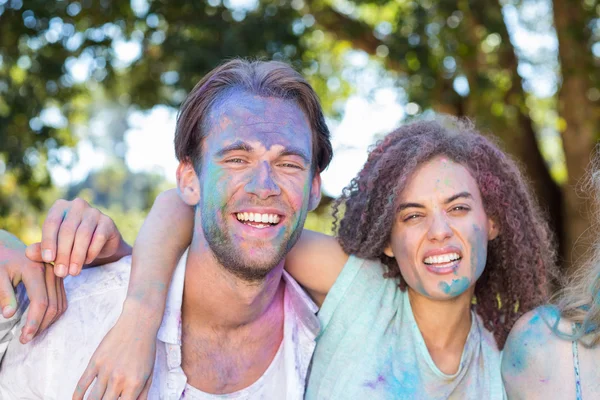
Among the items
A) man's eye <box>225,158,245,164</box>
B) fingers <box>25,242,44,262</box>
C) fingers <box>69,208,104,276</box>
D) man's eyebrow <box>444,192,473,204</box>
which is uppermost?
man's eye <box>225,158,245,164</box>

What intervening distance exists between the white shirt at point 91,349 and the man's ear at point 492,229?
1.12 meters

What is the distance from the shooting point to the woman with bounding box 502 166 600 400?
2766 millimetres

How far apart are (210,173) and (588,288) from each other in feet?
5.49

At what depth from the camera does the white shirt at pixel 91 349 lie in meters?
2.64

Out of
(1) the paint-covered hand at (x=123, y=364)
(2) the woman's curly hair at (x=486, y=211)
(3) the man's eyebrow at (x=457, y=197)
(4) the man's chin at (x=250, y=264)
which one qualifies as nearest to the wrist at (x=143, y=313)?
(1) the paint-covered hand at (x=123, y=364)

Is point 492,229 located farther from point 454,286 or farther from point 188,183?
point 188,183

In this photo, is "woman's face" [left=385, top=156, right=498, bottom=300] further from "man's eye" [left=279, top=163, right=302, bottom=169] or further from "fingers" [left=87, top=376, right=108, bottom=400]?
"fingers" [left=87, top=376, right=108, bottom=400]

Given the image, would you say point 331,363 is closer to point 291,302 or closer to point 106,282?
point 291,302

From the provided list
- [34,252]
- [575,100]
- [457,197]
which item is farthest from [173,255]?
[575,100]

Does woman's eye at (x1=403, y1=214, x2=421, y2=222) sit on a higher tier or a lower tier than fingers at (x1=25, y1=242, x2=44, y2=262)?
higher

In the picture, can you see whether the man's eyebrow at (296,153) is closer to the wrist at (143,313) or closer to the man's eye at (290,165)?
the man's eye at (290,165)

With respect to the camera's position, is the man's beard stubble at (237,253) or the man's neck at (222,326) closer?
the man's beard stubble at (237,253)

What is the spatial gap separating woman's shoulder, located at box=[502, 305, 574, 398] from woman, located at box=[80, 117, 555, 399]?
0.15 m

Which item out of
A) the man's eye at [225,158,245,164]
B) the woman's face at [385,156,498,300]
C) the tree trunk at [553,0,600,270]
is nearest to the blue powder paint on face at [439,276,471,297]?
the woman's face at [385,156,498,300]
